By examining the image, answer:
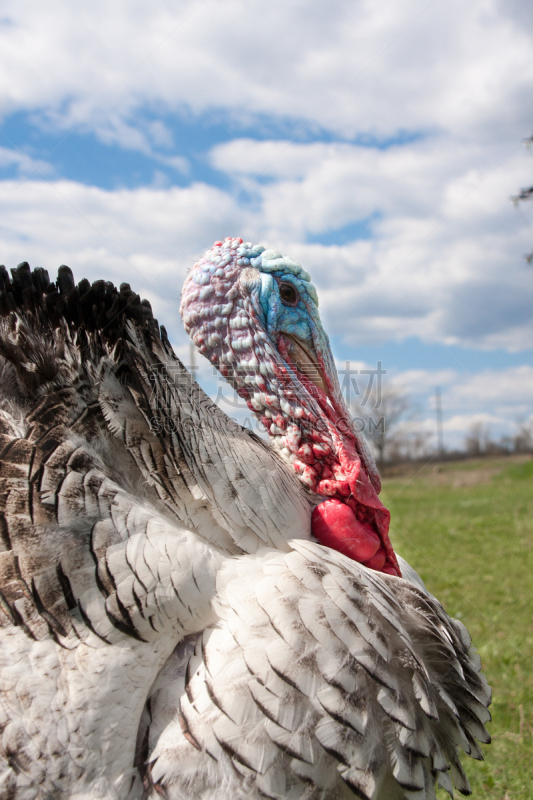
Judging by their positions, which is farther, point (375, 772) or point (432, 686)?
point (432, 686)

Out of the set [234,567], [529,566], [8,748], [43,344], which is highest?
[43,344]

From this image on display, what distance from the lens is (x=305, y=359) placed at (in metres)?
2.87

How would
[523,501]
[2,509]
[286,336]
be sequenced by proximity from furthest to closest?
[523,501] < [286,336] < [2,509]

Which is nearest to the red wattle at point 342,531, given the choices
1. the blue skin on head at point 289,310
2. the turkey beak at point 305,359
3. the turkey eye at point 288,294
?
the turkey beak at point 305,359

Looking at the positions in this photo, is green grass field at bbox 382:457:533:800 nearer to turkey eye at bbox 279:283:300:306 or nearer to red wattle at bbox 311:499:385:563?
red wattle at bbox 311:499:385:563

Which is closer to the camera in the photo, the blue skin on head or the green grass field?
the blue skin on head

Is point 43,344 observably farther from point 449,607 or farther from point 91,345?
point 449,607

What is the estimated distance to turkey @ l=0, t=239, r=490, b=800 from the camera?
5.68 ft

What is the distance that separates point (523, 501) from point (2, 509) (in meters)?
16.3

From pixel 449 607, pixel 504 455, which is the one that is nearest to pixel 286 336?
pixel 449 607

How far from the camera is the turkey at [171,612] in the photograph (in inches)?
68.1

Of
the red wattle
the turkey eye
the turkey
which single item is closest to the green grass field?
the turkey

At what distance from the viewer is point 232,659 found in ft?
5.91

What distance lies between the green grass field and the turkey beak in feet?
8.51
